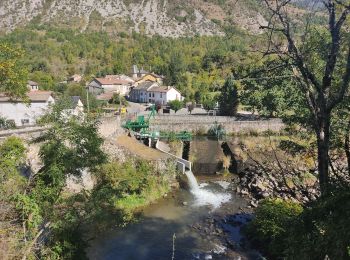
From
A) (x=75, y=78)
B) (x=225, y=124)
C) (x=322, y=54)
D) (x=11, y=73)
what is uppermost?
(x=322, y=54)

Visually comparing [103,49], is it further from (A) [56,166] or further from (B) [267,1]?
(B) [267,1]

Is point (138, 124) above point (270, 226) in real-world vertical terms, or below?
above

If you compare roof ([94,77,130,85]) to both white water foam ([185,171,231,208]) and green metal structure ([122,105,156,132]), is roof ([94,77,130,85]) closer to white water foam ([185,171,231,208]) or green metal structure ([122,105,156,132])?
green metal structure ([122,105,156,132])

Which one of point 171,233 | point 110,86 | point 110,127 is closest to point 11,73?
point 171,233

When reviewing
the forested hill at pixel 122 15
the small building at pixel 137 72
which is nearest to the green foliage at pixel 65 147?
the small building at pixel 137 72

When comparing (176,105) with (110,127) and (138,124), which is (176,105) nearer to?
(138,124)

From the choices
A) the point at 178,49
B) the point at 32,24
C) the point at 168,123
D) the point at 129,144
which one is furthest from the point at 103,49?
the point at 129,144
